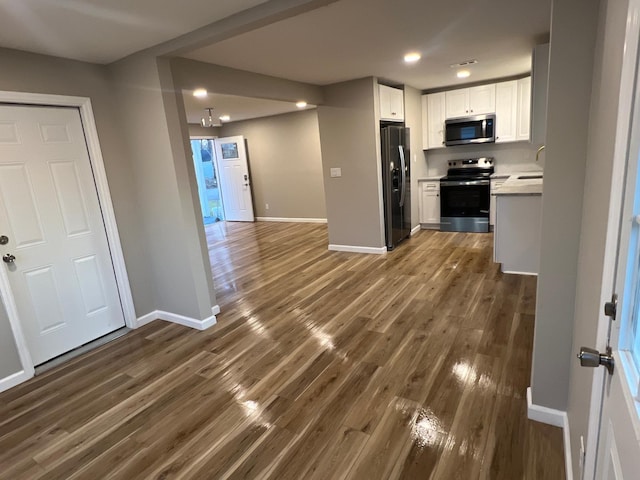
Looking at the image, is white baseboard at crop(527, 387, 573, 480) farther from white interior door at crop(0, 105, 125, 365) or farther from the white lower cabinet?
the white lower cabinet

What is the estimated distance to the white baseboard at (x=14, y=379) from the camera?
2.63 metres

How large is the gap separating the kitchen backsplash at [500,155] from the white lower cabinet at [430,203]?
2.04 feet

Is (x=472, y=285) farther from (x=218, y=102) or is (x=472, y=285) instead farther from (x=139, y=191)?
(x=218, y=102)

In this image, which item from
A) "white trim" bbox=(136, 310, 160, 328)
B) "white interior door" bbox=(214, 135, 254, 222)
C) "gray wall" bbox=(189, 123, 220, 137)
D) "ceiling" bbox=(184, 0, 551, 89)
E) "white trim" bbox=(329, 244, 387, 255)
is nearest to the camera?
"ceiling" bbox=(184, 0, 551, 89)

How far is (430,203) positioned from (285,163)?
3.44 metres

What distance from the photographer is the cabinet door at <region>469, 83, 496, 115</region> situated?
555 cm

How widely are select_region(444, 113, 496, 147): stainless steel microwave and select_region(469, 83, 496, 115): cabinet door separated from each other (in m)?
0.10

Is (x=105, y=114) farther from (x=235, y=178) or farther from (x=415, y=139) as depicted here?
(x=235, y=178)

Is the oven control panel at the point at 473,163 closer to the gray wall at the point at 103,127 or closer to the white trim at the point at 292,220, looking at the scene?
the white trim at the point at 292,220

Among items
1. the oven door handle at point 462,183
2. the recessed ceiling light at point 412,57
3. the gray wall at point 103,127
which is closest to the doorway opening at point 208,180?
the oven door handle at point 462,183

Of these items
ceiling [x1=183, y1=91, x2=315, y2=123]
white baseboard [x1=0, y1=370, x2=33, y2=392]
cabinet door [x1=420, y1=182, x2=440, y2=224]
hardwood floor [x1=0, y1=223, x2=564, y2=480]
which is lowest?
hardwood floor [x1=0, y1=223, x2=564, y2=480]

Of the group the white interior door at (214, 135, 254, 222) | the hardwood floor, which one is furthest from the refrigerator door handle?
the white interior door at (214, 135, 254, 222)

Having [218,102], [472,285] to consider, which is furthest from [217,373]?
[218,102]

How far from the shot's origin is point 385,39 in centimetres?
310
